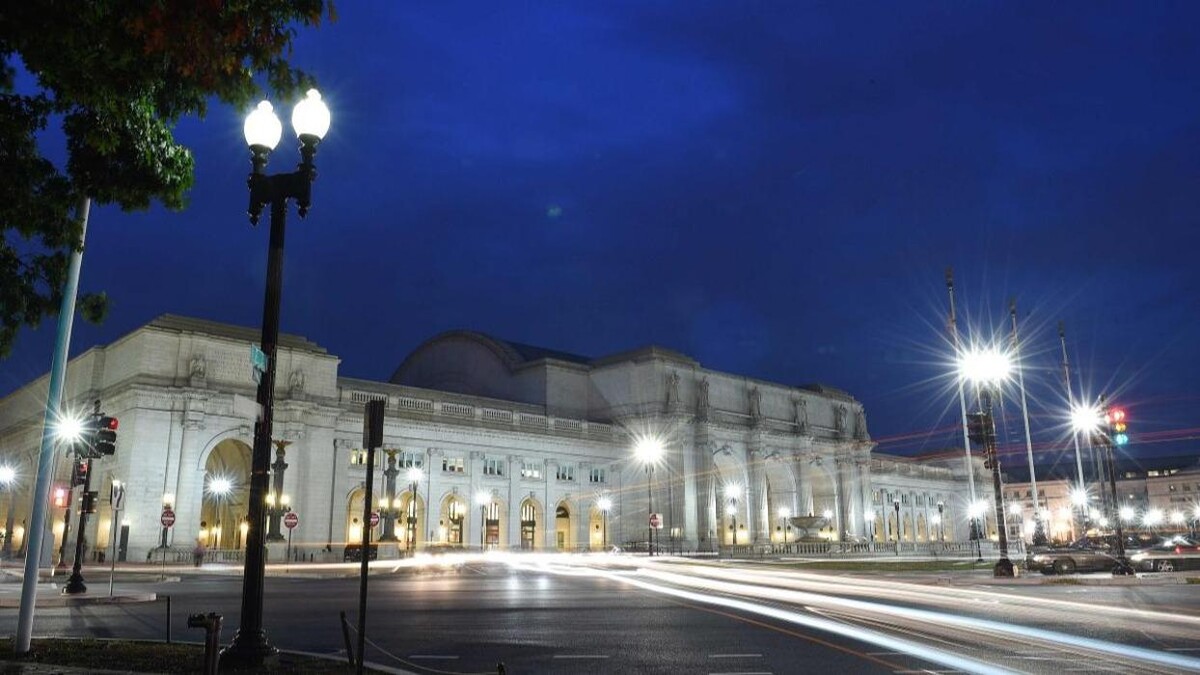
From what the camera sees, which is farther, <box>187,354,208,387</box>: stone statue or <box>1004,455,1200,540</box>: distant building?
<box>1004,455,1200,540</box>: distant building

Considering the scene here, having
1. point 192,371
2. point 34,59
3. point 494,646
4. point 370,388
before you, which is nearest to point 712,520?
point 370,388

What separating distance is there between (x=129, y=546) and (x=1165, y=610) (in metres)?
58.2

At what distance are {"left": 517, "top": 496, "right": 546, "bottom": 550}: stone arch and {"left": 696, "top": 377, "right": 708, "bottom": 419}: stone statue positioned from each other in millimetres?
23054

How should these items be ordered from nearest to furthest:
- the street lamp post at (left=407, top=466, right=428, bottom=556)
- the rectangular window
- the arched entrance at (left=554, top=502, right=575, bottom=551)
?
the street lamp post at (left=407, top=466, right=428, bottom=556) → the rectangular window → the arched entrance at (left=554, top=502, right=575, bottom=551)

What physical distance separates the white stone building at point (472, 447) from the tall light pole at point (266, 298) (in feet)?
137

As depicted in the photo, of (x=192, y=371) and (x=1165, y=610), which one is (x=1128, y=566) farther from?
(x=192, y=371)

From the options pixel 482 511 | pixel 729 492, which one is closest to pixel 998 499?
pixel 482 511

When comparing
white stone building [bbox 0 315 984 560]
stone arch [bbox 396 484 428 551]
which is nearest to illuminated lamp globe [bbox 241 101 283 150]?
white stone building [bbox 0 315 984 560]

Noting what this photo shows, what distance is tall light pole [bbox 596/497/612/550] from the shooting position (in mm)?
88938

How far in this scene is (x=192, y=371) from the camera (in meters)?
64.5

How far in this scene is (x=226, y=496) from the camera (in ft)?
244

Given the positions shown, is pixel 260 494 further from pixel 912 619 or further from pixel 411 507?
pixel 411 507

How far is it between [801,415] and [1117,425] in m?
82.3

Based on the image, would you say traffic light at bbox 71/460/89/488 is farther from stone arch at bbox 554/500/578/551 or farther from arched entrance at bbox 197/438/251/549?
stone arch at bbox 554/500/578/551
